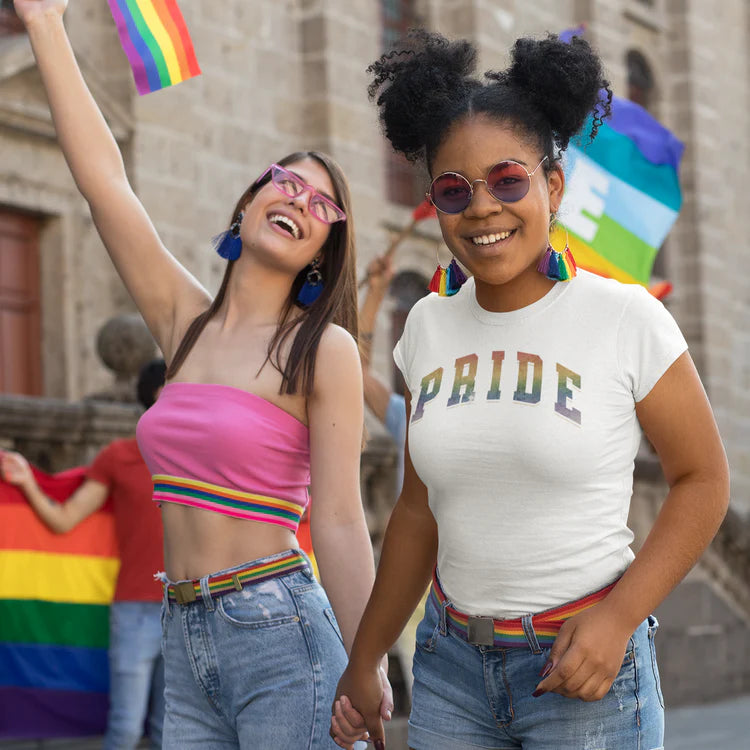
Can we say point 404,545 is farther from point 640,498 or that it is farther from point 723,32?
point 723,32

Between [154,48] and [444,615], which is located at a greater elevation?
[154,48]

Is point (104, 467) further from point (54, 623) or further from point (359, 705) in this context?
point (359, 705)

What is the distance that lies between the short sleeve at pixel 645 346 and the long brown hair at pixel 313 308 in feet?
2.46

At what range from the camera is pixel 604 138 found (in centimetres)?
807

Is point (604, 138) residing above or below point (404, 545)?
above

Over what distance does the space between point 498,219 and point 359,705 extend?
986 mm

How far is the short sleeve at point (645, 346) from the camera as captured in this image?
262 cm

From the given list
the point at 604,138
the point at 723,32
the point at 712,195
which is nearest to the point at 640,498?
the point at 604,138

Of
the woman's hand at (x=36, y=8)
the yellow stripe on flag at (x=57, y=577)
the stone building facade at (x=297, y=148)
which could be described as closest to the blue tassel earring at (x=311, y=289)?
the woman's hand at (x=36, y=8)

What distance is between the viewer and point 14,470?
5.89m

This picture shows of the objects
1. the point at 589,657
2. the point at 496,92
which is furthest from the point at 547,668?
the point at 496,92

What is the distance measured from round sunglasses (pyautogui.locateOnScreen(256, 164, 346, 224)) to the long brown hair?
0.15ft

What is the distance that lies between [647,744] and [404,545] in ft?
2.00

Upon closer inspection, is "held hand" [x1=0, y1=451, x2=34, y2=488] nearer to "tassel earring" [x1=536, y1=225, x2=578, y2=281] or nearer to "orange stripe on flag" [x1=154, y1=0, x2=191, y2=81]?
"orange stripe on flag" [x1=154, y1=0, x2=191, y2=81]
